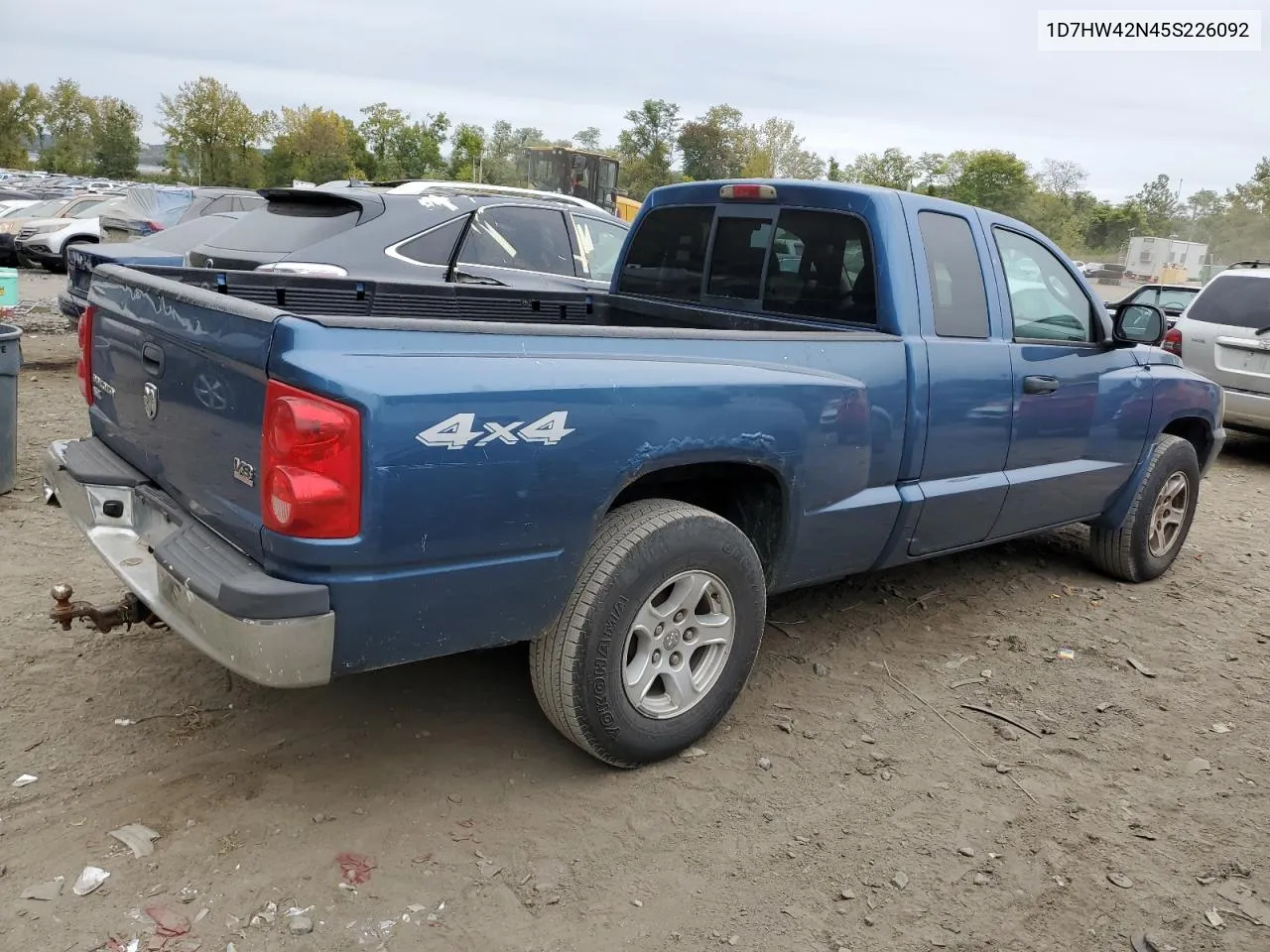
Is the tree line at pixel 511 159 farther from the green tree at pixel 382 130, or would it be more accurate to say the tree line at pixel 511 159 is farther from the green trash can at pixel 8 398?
the green trash can at pixel 8 398

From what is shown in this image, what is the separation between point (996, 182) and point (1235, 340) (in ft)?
213

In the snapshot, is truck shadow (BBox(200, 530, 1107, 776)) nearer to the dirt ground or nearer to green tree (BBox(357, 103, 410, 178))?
the dirt ground

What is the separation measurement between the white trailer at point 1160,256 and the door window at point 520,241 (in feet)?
166

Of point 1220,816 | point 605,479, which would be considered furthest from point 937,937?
point 605,479

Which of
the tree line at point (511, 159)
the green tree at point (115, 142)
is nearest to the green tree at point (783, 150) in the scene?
the tree line at point (511, 159)

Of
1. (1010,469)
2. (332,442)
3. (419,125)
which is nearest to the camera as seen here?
(332,442)

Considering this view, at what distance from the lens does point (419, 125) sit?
61.9m

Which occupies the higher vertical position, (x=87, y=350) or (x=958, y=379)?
(x=958, y=379)

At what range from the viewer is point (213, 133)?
65.2 m

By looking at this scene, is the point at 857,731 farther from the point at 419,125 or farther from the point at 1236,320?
the point at 419,125

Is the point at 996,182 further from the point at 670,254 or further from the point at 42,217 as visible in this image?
the point at 670,254

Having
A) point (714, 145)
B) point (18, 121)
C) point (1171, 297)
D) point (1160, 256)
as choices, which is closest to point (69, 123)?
point (18, 121)

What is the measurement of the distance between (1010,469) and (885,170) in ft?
256

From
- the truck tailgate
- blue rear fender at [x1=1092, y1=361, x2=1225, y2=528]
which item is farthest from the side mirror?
the truck tailgate
